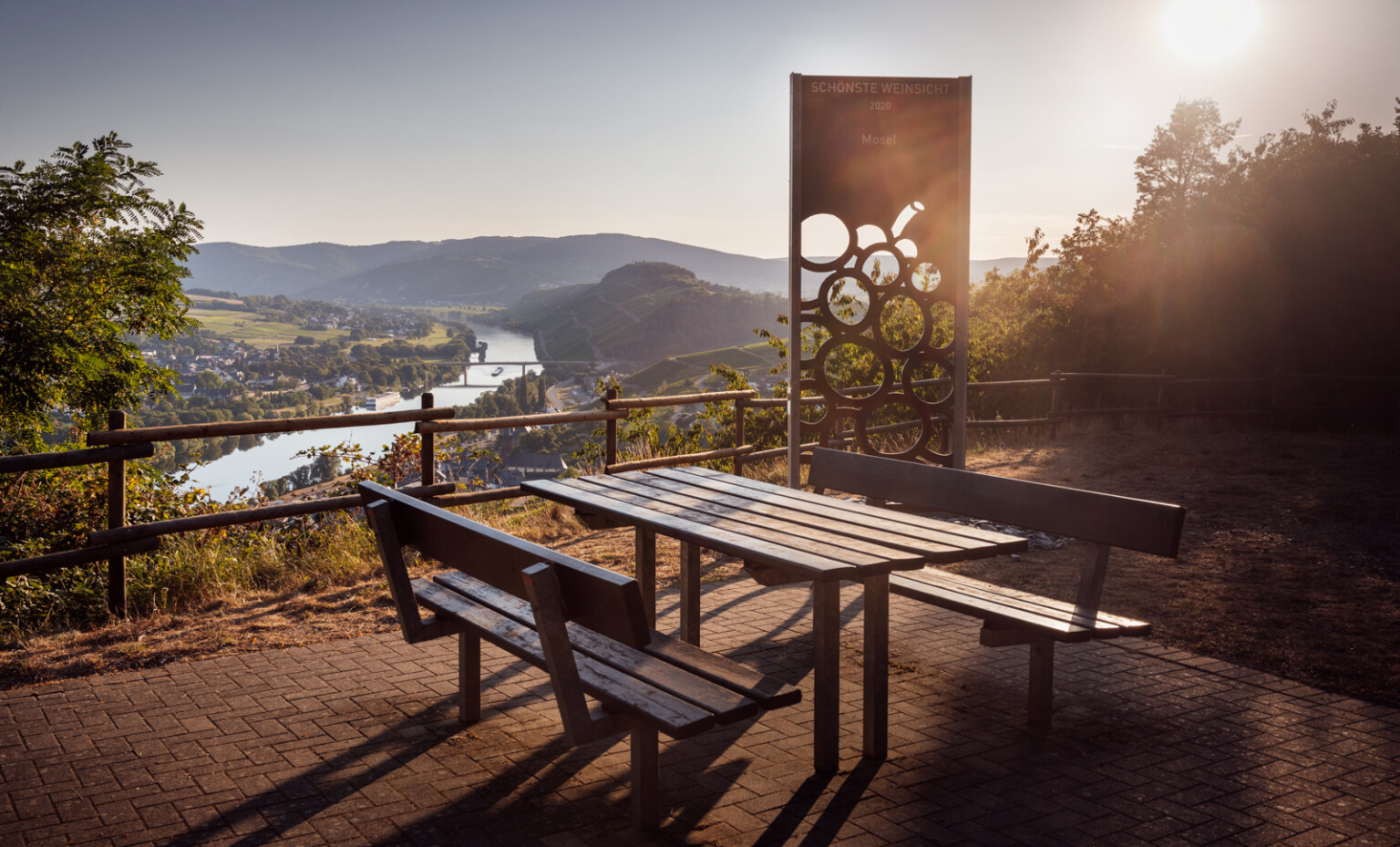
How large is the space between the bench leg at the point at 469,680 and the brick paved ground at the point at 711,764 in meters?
0.06

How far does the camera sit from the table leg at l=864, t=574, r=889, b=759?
333 cm

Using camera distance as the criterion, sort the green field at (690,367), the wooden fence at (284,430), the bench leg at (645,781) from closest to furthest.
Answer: the bench leg at (645,781) < the wooden fence at (284,430) < the green field at (690,367)

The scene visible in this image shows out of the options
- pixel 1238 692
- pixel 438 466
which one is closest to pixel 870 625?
pixel 1238 692

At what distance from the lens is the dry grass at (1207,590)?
4613 mm

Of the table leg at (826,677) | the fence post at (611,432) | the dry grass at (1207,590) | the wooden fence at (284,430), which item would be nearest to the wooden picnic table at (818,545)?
the table leg at (826,677)

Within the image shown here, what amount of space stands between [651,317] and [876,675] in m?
110

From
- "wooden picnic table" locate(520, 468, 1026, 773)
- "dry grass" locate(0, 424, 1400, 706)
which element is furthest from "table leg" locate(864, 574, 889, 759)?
"dry grass" locate(0, 424, 1400, 706)

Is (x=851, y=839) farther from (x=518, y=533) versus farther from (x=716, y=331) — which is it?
(x=716, y=331)

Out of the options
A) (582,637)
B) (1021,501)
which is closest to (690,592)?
(582,637)

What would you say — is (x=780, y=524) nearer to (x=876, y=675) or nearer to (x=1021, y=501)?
(x=876, y=675)

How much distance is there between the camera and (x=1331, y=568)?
258 inches

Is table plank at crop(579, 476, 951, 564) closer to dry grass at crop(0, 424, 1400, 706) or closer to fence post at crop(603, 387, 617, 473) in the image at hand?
dry grass at crop(0, 424, 1400, 706)

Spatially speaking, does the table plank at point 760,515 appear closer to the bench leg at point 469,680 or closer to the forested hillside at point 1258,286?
the bench leg at point 469,680

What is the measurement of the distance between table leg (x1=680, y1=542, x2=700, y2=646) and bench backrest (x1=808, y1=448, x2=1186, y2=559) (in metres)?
0.96
